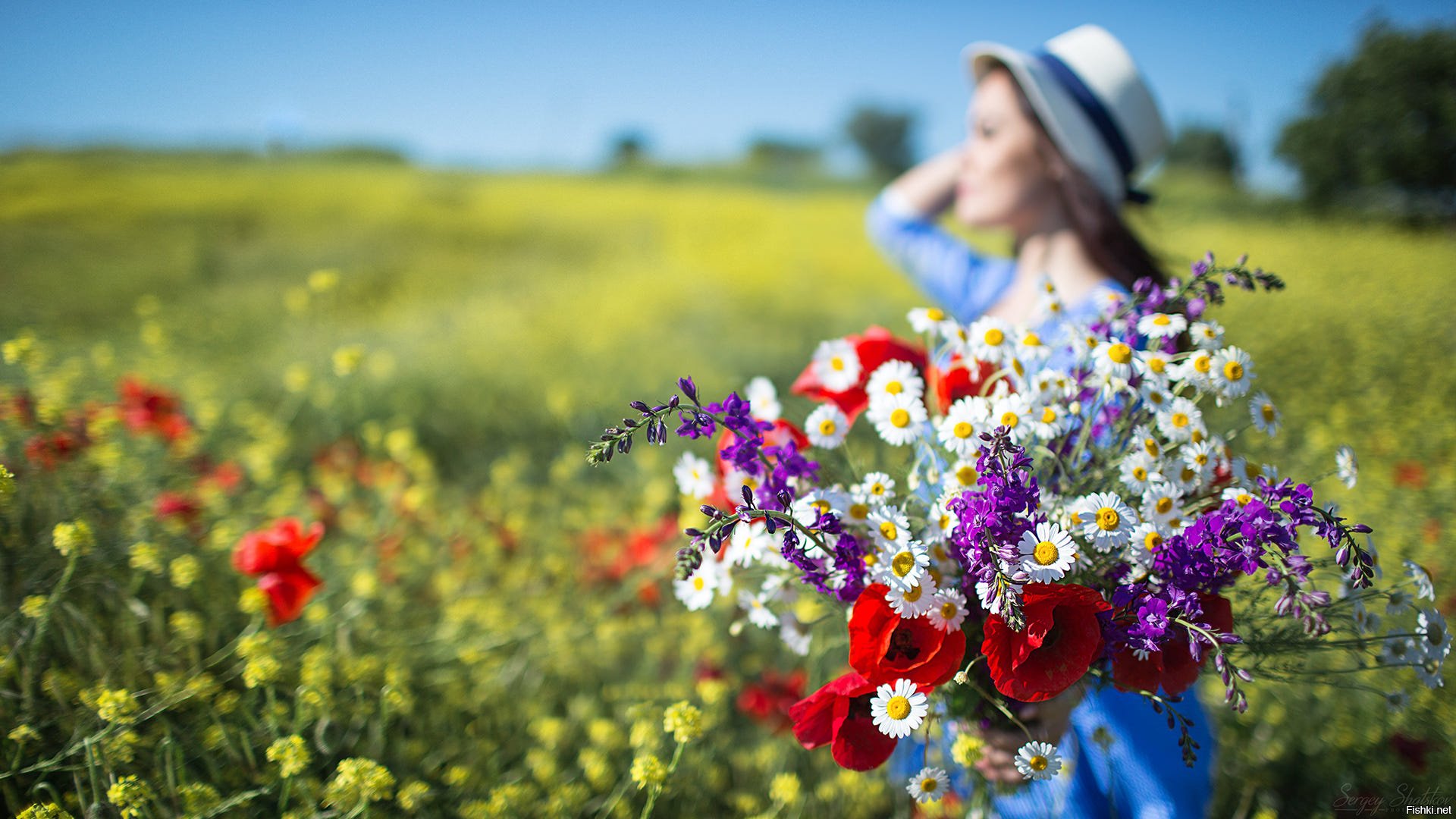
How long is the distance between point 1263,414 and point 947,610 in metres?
0.43

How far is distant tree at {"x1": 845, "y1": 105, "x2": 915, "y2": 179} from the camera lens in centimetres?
1293

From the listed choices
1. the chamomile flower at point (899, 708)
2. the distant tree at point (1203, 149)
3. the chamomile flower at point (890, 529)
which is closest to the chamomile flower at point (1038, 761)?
the chamomile flower at point (899, 708)

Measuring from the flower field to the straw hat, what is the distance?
0.43 meters

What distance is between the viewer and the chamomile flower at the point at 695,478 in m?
0.83

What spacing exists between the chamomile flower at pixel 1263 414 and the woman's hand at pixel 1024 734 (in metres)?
0.35

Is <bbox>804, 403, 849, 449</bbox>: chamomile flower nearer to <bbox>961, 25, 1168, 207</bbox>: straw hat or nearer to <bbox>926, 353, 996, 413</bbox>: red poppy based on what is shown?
<bbox>926, 353, 996, 413</bbox>: red poppy

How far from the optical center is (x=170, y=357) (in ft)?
9.16

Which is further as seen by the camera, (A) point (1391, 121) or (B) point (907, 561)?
(A) point (1391, 121)

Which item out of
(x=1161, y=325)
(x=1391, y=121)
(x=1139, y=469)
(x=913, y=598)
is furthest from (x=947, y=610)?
(x=1391, y=121)

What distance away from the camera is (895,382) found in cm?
76

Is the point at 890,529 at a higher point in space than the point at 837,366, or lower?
lower

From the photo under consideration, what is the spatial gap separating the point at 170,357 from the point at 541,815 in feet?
8.47

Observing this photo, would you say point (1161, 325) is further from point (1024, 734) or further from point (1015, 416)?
point (1024, 734)

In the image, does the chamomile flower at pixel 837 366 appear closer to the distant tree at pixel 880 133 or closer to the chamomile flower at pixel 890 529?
the chamomile flower at pixel 890 529
